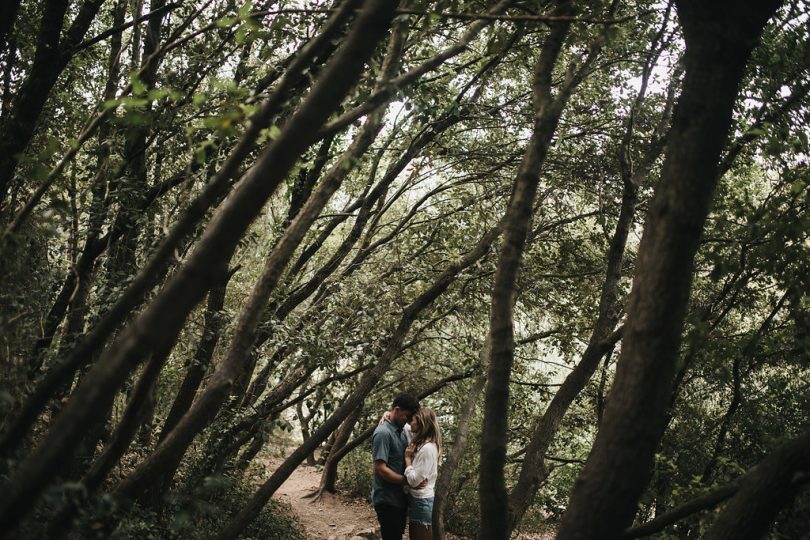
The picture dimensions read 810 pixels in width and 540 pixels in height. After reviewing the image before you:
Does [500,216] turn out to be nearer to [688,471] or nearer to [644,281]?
[688,471]

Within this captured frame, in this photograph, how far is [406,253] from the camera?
10.5m

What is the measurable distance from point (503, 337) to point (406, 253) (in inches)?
293

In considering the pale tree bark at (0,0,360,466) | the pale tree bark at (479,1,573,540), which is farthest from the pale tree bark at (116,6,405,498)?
the pale tree bark at (479,1,573,540)

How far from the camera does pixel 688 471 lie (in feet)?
31.7

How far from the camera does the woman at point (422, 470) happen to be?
641 cm

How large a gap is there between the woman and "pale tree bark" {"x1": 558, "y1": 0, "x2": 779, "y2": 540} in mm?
3955

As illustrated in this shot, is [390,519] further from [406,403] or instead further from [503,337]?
[503,337]

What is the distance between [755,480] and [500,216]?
21.4 feet

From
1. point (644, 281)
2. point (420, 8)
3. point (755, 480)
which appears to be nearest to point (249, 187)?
point (644, 281)

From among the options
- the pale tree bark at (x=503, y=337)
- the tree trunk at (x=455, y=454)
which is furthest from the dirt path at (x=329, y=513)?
the pale tree bark at (x=503, y=337)

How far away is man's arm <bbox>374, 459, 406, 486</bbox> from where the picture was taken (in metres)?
6.41

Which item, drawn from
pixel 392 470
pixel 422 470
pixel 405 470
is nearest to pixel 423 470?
pixel 422 470

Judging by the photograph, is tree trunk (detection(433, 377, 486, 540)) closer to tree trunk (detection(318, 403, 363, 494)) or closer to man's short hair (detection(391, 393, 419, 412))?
man's short hair (detection(391, 393, 419, 412))

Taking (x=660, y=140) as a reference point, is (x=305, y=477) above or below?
below
